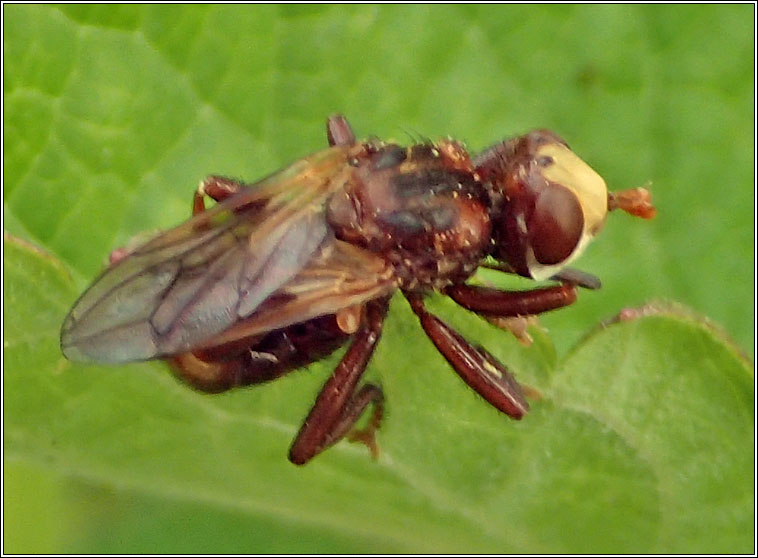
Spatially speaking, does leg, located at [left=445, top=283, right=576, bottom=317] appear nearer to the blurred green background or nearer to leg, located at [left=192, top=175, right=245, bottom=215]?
the blurred green background

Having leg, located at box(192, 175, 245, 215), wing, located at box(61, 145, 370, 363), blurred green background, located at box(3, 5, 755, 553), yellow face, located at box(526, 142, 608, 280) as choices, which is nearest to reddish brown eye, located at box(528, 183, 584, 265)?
yellow face, located at box(526, 142, 608, 280)

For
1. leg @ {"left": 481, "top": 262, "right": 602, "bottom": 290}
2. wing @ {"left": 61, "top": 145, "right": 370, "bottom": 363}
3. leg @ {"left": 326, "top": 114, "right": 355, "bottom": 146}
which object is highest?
leg @ {"left": 326, "top": 114, "right": 355, "bottom": 146}

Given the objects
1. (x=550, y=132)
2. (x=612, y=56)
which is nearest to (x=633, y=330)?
(x=550, y=132)

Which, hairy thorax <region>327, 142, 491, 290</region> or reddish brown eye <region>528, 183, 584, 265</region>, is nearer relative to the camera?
reddish brown eye <region>528, 183, 584, 265</region>

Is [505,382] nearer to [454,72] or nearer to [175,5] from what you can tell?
[454,72]

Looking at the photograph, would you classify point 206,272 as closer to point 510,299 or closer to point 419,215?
point 419,215

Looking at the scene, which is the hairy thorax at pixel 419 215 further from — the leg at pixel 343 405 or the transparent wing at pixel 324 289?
the leg at pixel 343 405
